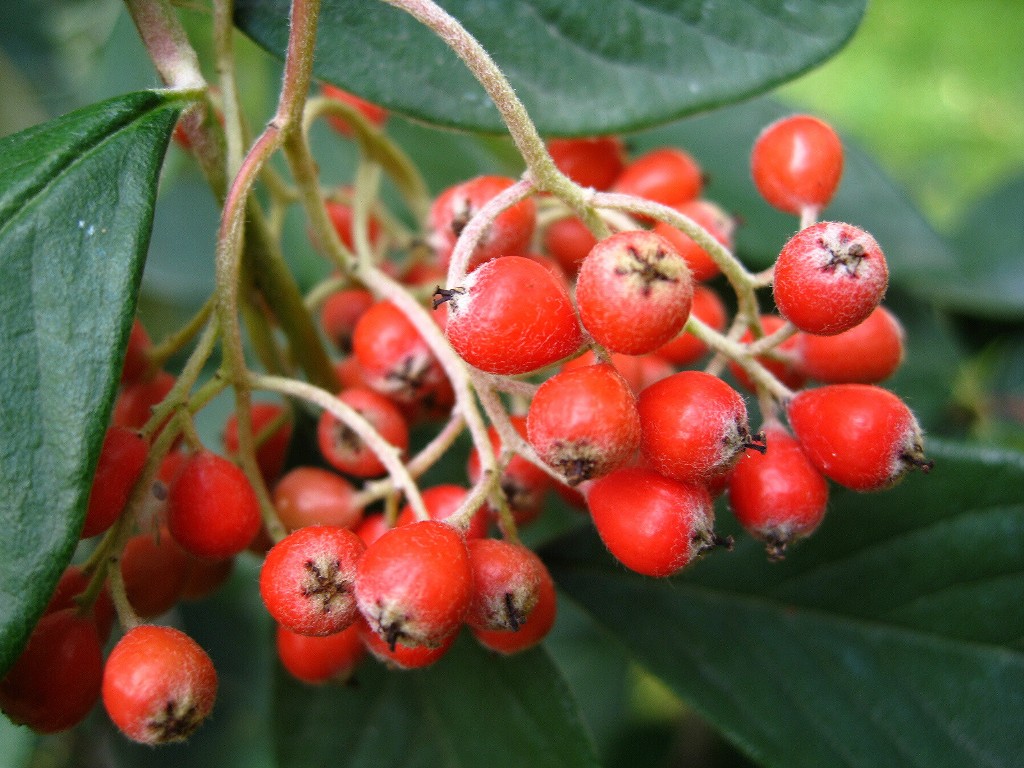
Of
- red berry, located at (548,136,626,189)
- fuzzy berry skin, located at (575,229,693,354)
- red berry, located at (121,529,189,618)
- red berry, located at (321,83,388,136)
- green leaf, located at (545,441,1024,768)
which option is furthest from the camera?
red berry, located at (321,83,388,136)

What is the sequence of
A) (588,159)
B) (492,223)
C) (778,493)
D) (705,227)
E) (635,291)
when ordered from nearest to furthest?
(635,291)
(778,493)
(492,223)
(705,227)
(588,159)

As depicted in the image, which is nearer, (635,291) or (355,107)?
(635,291)

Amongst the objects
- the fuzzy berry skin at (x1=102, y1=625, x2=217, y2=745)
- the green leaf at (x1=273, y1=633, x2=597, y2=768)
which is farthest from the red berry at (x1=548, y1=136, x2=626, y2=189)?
the fuzzy berry skin at (x1=102, y1=625, x2=217, y2=745)

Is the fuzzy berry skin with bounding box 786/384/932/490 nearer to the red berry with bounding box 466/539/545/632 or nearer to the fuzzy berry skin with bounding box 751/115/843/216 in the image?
the fuzzy berry skin with bounding box 751/115/843/216

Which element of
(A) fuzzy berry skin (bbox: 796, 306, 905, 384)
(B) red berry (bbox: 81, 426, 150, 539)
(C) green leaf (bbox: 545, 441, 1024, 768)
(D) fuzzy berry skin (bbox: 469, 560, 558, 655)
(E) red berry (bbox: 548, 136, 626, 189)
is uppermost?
(B) red berry (bbox: 81, 426, 150, 539)

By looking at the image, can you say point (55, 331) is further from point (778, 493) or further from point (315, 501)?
point (778, 493)

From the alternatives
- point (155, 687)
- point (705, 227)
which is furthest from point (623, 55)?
point (155, 687)
